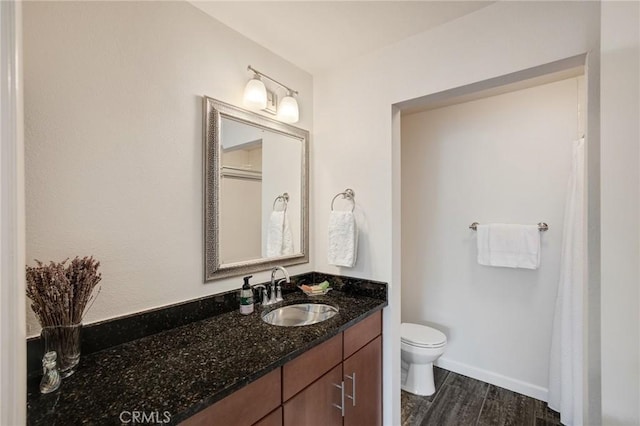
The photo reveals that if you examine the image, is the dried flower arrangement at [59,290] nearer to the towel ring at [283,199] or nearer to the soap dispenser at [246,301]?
the soap dispenser at [246,301]

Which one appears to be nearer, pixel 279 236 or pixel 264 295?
pixel 264 295

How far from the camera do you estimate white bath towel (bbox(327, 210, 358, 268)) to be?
181cm

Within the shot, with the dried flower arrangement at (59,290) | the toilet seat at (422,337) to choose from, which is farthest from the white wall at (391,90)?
the dried flower arrangement at (59,290)

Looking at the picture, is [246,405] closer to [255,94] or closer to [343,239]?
[343,239]

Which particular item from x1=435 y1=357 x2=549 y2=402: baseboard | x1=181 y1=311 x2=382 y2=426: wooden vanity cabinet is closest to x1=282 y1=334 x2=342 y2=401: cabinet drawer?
x1=181 y1=311 x2=382 y2=426: wooden vanity cabinet

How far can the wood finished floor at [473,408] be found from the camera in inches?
75.2

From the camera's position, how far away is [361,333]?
→ 5.08 ft

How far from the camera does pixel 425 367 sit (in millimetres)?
2203

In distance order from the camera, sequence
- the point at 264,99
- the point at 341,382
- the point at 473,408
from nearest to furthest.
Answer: the point at 341,382, the point at 264,99, the point at 473,408

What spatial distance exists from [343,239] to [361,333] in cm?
56

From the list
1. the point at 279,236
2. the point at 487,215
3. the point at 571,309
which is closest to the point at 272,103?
the point at 279,236

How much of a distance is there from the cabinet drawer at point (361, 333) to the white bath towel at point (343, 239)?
35cm

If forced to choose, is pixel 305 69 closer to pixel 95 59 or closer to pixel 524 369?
pixel 95 59

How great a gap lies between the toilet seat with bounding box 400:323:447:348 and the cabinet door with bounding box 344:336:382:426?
0.54m
